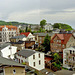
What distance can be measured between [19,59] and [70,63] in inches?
548

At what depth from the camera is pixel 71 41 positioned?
35.4 meters

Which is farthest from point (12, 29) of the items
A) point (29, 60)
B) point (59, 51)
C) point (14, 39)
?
point (29, 60)

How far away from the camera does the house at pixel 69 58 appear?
29.4 meters

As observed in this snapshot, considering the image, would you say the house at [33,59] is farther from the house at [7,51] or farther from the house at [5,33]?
the house at [5,33]

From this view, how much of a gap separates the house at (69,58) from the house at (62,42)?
4.17m

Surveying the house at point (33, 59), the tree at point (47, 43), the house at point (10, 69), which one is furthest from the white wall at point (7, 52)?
the house at point (10, 69)

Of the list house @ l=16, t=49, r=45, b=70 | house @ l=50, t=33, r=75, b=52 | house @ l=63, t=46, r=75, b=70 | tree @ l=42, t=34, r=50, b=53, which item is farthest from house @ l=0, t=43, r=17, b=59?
house @ l=63, t=46, r=75, b=70

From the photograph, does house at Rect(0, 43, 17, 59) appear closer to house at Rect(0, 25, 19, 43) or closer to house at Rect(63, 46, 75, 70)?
house at Rect(63, 46, 75, 70)

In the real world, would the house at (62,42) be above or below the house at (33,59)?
above

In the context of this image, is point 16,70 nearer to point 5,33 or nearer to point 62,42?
point 62,42

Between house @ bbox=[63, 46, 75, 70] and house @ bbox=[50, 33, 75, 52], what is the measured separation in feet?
13.7

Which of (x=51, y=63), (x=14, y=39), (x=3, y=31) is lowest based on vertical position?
(x=51, y=63)

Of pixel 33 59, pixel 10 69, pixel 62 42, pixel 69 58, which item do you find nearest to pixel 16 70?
pixel 10 69

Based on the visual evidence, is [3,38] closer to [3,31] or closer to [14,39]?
[3,31]
